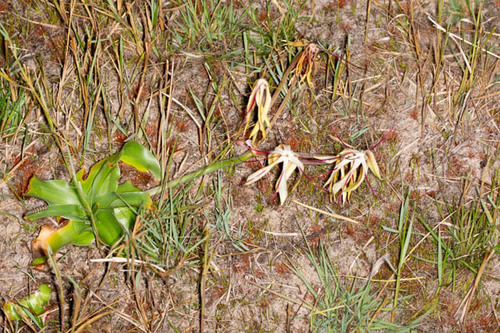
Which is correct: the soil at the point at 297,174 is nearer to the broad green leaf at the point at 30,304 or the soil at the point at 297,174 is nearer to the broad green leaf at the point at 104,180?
the broad green leaf at the point at 30,304

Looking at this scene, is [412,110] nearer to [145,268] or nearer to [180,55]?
[180,55]

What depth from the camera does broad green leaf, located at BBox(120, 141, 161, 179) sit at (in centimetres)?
186

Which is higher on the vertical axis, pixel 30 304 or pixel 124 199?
pixel 124 199

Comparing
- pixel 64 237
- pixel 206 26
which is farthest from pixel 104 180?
pixel 206 26

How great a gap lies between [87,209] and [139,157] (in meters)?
0.26

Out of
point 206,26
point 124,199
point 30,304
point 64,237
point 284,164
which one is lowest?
point 30,304

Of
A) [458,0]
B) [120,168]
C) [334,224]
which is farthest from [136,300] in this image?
[458,0]

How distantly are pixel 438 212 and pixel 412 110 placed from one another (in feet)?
1.38

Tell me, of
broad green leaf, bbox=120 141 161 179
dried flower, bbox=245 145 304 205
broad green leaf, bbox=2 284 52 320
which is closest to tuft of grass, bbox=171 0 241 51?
broad green leaf, bbox=120 141 161 179

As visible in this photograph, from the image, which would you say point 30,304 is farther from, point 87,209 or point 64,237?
point 87,209

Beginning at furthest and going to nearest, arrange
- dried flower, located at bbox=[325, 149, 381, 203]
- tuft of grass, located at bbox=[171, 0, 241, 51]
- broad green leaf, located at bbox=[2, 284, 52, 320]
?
tuft of grass, located at bbox=[171, 0, 241, 51]
broad green leaf, located at bbox=[2, 284, 52, 320]
dried flower, located at bbox=[325, 149, 381, 203]

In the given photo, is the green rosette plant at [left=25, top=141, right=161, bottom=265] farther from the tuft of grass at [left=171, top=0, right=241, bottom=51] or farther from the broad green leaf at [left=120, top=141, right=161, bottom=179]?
the tuft of grass at [left=171, top=0, right=241, bottom=51]

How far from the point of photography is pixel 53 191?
1.81 m

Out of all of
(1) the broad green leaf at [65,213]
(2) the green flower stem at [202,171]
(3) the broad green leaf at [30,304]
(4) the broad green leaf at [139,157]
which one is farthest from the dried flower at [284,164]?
(3) the broad green leaf at [30,304]
